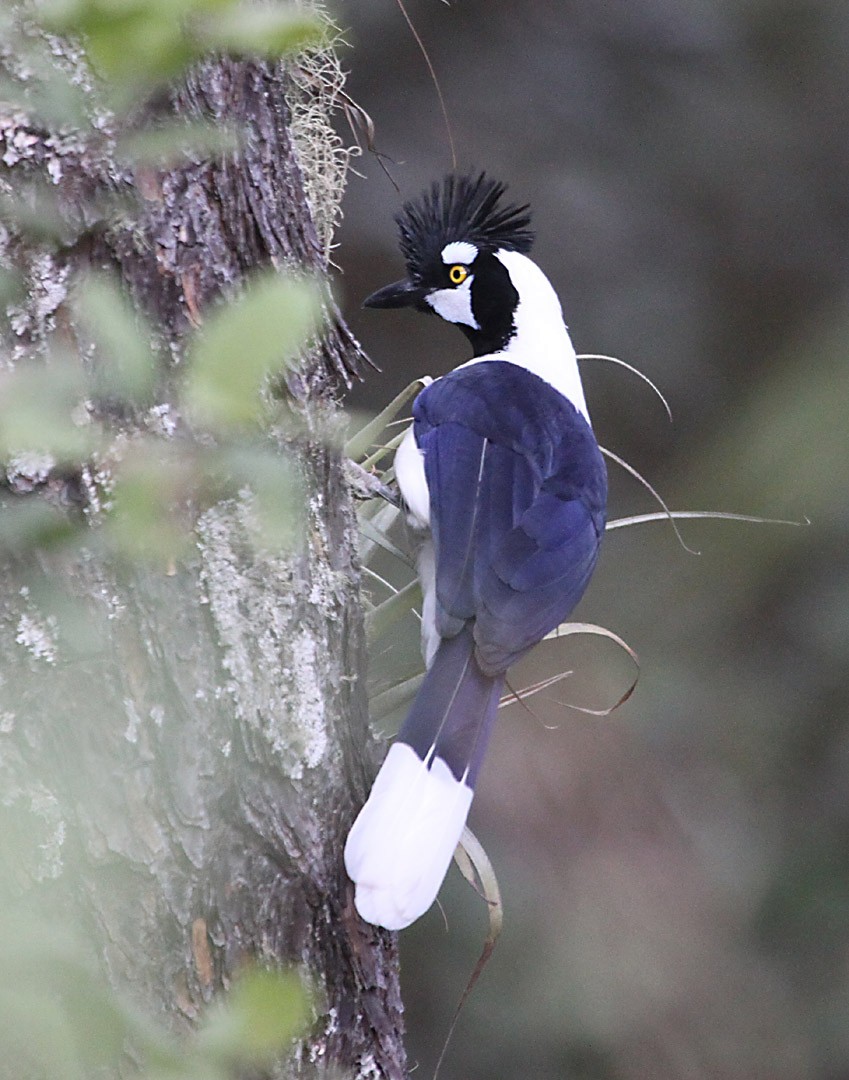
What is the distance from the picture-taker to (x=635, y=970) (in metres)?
3.14

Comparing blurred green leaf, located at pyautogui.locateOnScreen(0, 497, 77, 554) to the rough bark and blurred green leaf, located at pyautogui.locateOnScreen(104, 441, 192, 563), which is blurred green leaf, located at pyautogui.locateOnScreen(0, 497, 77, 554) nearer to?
blurred green leaf, located at pyautogui.locateOnScreen(104, 441, 192, 563)

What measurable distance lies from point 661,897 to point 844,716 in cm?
93

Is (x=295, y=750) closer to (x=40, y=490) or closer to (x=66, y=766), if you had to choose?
(x=66, y=766)

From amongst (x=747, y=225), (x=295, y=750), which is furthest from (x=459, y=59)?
(x=295, y=750)

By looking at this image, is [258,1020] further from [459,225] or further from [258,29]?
[459,225]

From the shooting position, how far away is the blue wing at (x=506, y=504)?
1.88 meters

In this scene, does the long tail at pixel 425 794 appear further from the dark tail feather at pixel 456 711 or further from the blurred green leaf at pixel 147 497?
the blurred green leaf at pixel 147 497

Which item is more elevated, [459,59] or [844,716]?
[459,59]

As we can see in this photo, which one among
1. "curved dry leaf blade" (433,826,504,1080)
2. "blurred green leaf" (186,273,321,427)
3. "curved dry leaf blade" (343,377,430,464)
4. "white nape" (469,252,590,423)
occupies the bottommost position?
"curved dry leaf blade" (433,826,504,1080)

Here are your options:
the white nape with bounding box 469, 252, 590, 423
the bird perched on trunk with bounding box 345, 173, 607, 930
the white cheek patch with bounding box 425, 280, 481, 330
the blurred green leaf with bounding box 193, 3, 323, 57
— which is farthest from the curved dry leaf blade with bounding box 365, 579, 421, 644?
the blurred green leaf with bounding box 193, 3, 323, 57

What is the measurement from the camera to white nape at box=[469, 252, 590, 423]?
103 inches

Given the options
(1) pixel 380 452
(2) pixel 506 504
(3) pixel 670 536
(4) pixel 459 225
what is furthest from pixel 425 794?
(3) pixel 670 536

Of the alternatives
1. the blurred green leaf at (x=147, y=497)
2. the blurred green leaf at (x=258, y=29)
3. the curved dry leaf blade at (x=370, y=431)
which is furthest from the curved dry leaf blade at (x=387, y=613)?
the blurred green leaf at (x=258, y=29)

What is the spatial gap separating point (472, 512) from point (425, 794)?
0.54 m
